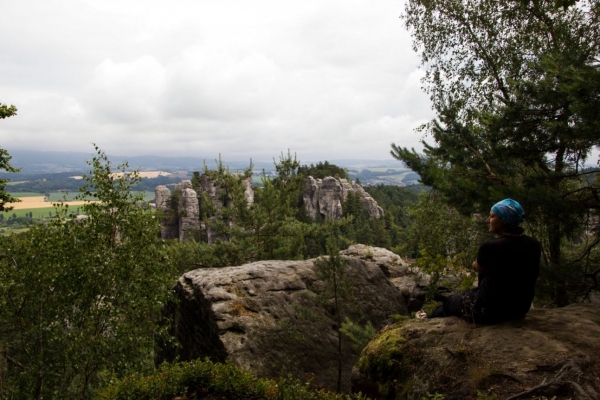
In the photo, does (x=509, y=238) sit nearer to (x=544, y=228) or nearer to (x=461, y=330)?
(x=461, y=330)

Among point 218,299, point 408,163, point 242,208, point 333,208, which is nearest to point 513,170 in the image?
point 408,163

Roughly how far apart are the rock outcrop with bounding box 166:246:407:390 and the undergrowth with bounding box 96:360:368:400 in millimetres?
1538

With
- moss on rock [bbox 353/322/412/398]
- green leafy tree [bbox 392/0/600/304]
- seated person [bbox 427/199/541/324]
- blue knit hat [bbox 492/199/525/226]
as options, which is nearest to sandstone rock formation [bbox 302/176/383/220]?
green leafy tree [bbox 392/0/600/304]

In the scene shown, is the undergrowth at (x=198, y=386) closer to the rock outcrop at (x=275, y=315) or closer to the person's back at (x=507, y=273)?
the rock outcrop at (x=275, y=315)

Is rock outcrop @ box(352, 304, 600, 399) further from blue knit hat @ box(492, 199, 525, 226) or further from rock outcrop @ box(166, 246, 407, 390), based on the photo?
rock outcrop @ box(166, 246, 407, 390)

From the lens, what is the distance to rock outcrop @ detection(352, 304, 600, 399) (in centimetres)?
367

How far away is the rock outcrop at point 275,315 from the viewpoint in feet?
24.5

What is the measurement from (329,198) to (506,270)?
7647 centimetres

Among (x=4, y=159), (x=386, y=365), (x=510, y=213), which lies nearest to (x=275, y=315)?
(x=386, y=365)

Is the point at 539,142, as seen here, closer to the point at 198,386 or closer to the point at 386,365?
the point at 386,365

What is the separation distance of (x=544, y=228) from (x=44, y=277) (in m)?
10.7

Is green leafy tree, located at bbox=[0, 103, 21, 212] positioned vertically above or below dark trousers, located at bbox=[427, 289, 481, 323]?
above

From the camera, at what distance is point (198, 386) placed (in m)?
5.18

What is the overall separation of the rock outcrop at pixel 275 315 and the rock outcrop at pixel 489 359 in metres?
2.49
